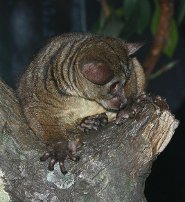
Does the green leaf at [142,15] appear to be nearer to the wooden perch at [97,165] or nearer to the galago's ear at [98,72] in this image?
the galago's ear at [98,72]

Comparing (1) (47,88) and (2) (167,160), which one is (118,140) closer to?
(1) (47,88)

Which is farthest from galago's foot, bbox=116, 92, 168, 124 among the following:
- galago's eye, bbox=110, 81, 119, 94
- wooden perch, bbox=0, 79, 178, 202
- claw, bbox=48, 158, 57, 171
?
claw, bbox=48, 158, 57, 171

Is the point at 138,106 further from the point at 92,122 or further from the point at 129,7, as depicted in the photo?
the point at 129,7

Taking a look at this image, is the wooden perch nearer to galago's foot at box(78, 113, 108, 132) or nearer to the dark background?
galago's foot at box(78, 113, 108, 132)

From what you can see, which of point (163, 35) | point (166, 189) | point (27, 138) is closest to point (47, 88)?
point (27, 138)

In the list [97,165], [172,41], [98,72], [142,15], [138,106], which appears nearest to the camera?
[97,165]

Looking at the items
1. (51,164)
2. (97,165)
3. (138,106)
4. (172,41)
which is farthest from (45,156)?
(172,41)

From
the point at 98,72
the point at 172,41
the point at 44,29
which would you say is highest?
the point at 98,72
